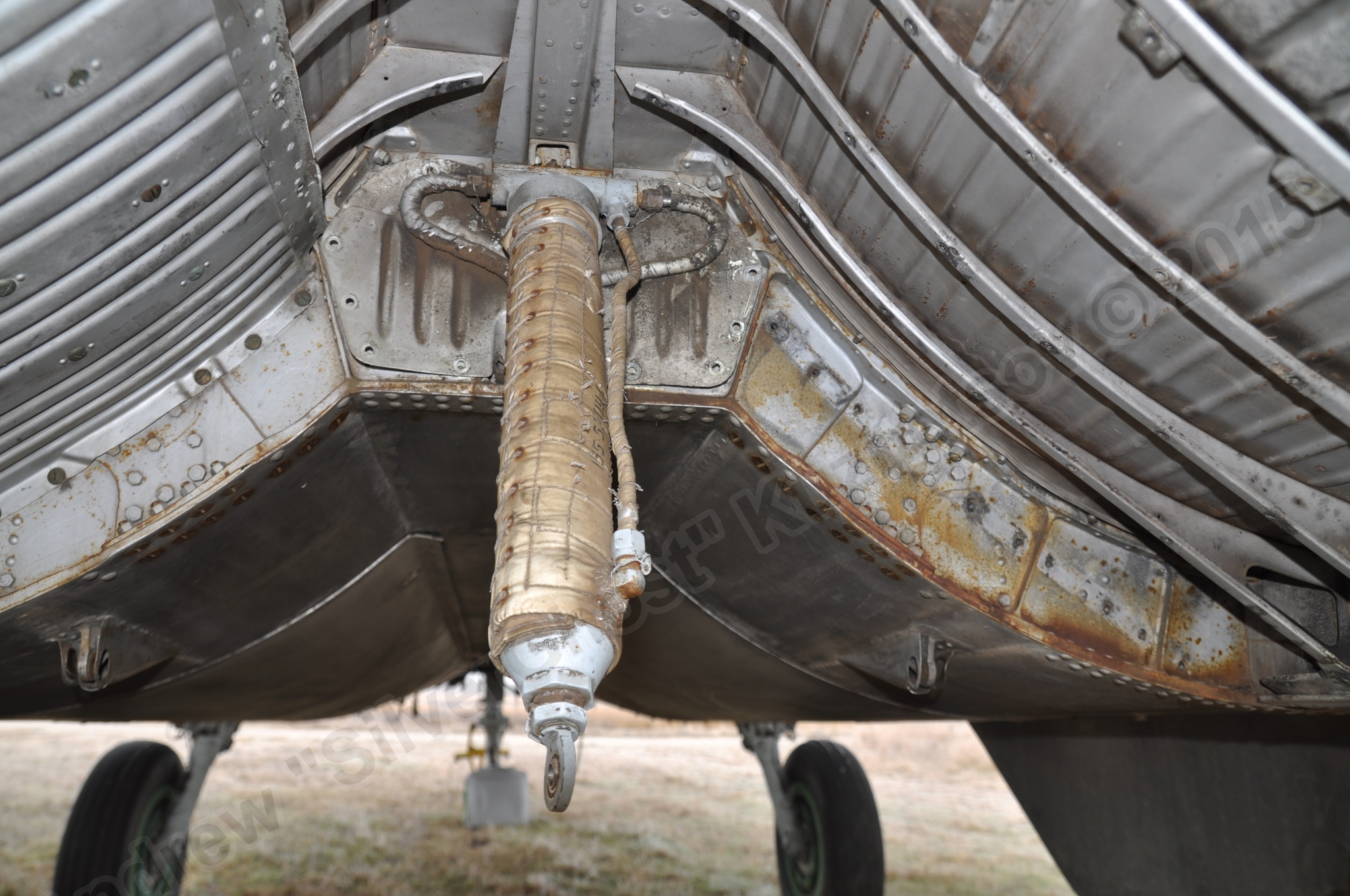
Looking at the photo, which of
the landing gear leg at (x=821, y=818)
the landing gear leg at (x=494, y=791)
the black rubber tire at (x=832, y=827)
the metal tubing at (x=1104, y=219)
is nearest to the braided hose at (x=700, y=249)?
the metal tubing at (x=1104, y=219)

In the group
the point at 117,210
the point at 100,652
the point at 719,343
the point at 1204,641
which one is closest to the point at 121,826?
the point at 100,652

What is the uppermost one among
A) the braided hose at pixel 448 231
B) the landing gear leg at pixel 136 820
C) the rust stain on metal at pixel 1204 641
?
the braided hose at pixel 448 231

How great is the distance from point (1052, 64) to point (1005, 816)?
1090cm

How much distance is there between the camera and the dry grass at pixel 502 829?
259 inches

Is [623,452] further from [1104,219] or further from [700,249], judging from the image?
[1104,219]

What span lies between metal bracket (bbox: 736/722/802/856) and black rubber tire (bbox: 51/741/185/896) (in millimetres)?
3725

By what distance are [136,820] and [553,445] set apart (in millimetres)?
5177

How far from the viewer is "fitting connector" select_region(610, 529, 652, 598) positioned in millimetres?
1596

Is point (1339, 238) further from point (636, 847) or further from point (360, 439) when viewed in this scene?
point (636, 847)

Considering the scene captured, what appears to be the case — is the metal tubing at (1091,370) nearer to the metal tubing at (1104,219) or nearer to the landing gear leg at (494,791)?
the metal tubing at (1104,219)

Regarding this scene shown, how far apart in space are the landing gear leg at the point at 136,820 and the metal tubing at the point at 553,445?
487 cm

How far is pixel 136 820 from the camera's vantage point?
207 inches

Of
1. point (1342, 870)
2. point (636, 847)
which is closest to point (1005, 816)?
point (636, 847)

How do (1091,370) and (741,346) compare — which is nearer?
(1091,370)
